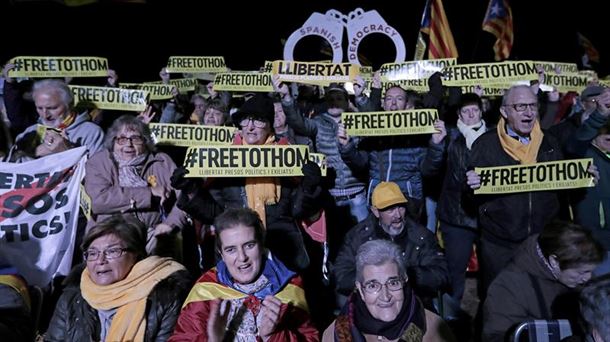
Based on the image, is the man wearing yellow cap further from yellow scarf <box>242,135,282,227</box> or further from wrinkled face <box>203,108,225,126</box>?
wrinkled face <box>203,108,225,126</box>

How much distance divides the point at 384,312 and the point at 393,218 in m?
1.41

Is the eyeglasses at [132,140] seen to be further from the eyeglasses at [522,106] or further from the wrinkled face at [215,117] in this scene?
the eyeglasses at [522,106]

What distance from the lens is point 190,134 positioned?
7125mm

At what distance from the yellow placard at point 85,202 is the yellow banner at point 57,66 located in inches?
108

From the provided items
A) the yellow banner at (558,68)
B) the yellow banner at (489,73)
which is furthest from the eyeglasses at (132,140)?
the yellow banner at (558,68)

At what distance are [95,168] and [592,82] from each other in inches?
239

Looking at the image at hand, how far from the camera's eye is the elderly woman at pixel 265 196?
5195 millimetres

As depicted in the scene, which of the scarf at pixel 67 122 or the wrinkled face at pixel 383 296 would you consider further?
the scarf at pixel 67 122

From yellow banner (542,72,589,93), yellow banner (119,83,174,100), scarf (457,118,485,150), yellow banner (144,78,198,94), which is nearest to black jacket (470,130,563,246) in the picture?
scarf (457,118,485,150)

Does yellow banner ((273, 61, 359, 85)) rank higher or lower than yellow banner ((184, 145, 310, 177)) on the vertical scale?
higher

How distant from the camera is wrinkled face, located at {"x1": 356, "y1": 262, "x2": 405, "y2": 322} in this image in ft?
12.5

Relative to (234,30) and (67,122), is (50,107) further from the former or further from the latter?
(234,30)

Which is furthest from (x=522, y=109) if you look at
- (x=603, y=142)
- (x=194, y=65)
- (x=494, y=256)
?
(x=194, y=65)

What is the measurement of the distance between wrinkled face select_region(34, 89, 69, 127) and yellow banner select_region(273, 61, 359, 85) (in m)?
2.16
